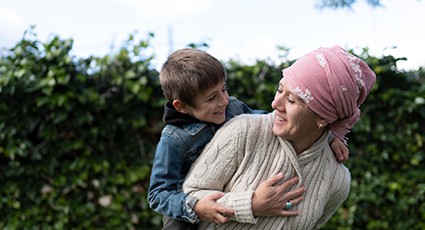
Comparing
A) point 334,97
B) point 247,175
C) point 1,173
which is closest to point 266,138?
point 247,175

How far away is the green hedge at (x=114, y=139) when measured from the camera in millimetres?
3336

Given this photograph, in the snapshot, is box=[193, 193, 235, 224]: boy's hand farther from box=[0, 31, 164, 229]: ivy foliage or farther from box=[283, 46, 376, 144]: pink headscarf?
box=[0, 31, 164, 229]: ivy foliage

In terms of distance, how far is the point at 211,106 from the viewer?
5.77 feet

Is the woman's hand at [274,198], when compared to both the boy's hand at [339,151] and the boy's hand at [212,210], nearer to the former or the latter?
the boy's hand at [212,210]

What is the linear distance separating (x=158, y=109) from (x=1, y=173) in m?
2.03

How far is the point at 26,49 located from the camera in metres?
3.36

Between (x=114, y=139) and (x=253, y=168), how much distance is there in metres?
2.50

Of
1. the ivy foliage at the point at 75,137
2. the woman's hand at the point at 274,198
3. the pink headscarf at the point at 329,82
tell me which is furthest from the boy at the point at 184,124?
the ivy foliage at the point at 75,137

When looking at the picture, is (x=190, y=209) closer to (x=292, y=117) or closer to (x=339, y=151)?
(x=292, y=117)

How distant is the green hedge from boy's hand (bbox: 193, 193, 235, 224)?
212cm

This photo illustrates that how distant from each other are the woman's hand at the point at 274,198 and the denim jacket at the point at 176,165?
1.13 ft

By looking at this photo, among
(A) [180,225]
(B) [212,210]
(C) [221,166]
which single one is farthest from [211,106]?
(A) [180,225]

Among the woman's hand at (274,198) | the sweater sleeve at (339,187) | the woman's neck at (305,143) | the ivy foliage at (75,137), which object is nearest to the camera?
the woman's hand at (274,198)

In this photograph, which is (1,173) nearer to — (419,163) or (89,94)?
(89,94)
